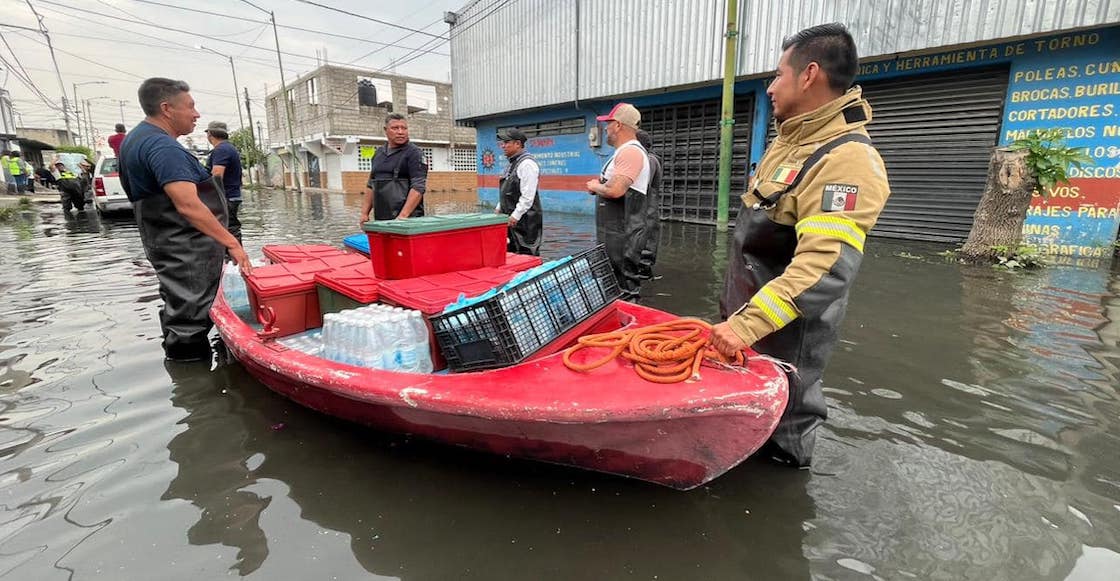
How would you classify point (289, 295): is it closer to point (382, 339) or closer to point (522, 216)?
point (382, 339)

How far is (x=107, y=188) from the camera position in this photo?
11500mm

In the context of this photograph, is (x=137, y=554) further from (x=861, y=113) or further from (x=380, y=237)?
(x=861, y=113)

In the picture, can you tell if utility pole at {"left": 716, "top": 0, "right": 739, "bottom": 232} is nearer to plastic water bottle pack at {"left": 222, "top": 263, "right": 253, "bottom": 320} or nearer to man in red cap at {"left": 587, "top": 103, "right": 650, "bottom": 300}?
man in red cap at {"left": 587, "top": 103, "right": 650, "bottom": 300}

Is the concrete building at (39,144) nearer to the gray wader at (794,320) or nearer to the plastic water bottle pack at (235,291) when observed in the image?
the plastic water bottle pack at (235,291)

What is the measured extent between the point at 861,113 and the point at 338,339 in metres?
2.33

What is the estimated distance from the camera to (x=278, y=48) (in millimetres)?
29781

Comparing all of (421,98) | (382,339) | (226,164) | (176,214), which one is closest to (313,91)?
(421,98)

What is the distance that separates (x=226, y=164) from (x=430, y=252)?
449cm

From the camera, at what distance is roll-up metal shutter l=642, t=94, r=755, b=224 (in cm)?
1045

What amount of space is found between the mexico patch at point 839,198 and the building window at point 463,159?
3309 centimetres

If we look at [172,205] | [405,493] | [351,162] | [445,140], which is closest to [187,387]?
[172,205]

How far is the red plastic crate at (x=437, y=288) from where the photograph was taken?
2398 millimetres

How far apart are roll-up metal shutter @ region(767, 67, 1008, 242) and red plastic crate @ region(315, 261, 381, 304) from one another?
28.1 feet

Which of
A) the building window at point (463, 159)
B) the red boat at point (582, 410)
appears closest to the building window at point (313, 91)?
the building window at point (463, 159)
